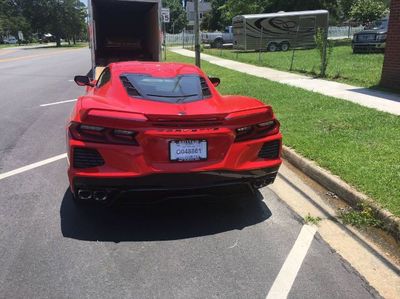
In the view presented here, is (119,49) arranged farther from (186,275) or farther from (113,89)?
(186,275)

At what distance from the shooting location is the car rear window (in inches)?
193

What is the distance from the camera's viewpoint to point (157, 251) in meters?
4.02

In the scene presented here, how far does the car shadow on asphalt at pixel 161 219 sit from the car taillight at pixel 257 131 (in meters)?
0.58

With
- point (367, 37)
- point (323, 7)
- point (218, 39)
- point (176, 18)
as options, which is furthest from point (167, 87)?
point (176, 18)

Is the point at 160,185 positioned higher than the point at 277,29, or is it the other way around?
the point at 277,29

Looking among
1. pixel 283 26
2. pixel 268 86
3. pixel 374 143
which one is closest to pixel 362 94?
pixel 268 86

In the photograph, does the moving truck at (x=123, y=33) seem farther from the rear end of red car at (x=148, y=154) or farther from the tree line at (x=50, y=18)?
the tree line at (x=50, y=18)

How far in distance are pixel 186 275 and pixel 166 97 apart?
194 cm

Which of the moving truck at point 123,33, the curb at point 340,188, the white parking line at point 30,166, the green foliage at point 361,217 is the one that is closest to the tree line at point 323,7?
the moving truck at point 123,33

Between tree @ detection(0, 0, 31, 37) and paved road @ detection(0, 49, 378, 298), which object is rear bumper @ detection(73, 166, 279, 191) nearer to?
paved road @ detection(0, 49, 378, 298)

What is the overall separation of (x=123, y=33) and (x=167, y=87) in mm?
13701

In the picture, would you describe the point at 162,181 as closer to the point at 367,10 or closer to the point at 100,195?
the point at 100,195

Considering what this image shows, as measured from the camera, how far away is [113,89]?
204 inches

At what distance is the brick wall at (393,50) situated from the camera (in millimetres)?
11948
